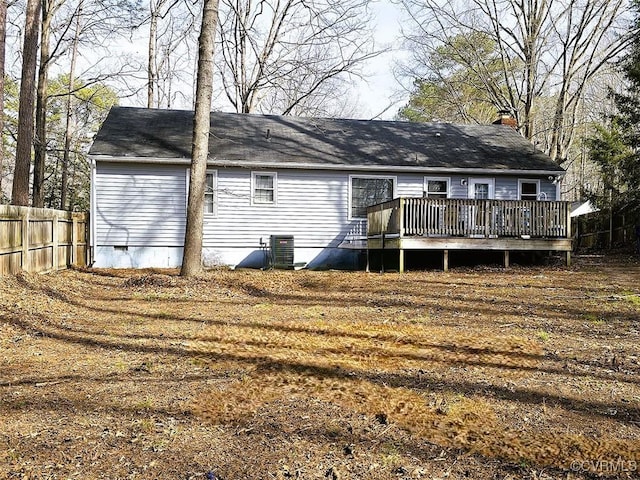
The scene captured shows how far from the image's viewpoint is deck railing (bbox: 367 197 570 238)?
1271cm

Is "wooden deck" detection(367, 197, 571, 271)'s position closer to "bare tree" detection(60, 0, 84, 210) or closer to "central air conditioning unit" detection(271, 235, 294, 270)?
"central air conditioning unit" detection(271, 235, 294, 270)

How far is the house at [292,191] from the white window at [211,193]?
0.03 meters

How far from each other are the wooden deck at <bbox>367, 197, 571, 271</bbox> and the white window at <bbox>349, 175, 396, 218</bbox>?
1.98 metres

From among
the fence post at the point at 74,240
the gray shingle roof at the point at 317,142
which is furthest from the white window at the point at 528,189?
the fence post at the point at 74,240

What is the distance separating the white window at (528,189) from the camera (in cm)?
1614

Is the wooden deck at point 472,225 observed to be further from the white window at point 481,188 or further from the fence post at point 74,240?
the fence post at point 74,240

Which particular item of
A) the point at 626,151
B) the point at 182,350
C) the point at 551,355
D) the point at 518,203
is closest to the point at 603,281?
the point at 518,203

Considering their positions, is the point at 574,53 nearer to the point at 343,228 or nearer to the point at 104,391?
the point at 343,228

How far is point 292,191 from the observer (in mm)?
15211

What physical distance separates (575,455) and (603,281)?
8234 millimetres

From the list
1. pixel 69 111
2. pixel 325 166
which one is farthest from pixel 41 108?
pixel 325 166

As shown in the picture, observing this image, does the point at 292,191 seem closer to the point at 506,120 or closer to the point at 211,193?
the point at 211,193

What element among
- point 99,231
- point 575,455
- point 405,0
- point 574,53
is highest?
point 405,0

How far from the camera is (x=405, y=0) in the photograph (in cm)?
2303
